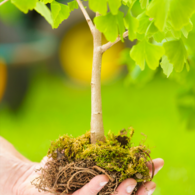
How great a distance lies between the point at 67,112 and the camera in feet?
7.75

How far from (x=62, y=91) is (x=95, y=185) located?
2038 millimetres

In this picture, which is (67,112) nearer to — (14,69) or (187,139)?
(14,69)

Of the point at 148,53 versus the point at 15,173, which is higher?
the point at 148,53

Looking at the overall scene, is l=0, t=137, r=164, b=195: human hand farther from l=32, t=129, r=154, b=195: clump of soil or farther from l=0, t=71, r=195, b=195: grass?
l=0, t=71, r=195, b=195: grass

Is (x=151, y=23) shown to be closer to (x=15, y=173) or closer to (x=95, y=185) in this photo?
(x=95, y=185)

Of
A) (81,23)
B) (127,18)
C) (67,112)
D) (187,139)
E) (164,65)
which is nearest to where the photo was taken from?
(127,18)

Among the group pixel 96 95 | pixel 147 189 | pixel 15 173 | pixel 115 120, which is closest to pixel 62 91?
pixel 115 120

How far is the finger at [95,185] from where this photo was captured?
608 mm

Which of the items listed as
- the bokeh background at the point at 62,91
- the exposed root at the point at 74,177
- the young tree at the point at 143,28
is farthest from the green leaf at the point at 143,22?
the bokeh background at the point at 62,91

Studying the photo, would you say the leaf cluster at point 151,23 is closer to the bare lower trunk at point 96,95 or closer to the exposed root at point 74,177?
the bare lower trunk at point 96,95

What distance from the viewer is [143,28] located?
1.80 feet

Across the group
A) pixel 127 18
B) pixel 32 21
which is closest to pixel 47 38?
pixel 32 21

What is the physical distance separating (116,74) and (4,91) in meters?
1.28

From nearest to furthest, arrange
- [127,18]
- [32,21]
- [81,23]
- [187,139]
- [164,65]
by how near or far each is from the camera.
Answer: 1. [127,18]
2. [164,65]
3. [187,139]
4. [81,23]
5. [32,21]
